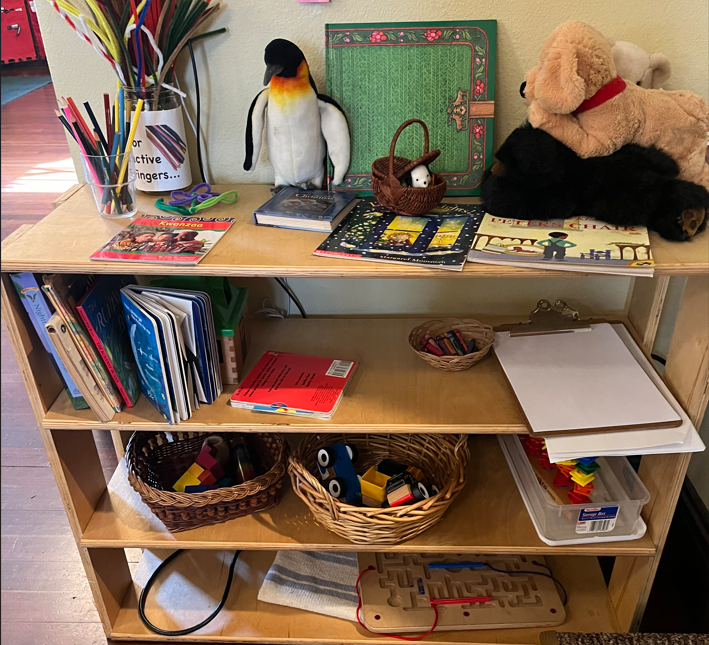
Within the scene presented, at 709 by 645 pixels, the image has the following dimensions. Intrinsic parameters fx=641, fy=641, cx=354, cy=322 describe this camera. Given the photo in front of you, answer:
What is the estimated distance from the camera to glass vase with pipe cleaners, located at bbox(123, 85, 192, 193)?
1163 mm

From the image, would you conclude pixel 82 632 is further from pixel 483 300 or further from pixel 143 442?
pixel 483 300

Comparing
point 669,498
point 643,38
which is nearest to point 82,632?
point 669,498

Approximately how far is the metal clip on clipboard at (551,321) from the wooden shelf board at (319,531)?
0.33 meters

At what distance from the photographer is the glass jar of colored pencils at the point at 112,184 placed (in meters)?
1.09

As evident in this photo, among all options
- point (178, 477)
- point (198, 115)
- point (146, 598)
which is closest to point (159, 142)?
point (198, 115)

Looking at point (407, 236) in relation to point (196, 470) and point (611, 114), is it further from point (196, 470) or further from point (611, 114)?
point (196, 470)

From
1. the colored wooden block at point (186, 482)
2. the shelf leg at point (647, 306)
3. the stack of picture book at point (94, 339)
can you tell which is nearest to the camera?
the stack of picture book at point (94, 339)

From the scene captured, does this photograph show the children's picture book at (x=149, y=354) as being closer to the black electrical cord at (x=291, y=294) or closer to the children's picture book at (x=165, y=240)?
the children's picture book at (x=165, y=240)

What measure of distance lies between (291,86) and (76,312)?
1.77 ft

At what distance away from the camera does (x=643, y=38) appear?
116 centimetres

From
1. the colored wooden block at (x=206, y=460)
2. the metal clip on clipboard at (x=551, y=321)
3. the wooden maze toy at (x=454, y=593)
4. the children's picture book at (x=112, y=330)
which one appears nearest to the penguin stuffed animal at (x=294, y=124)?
the children's picture book at (x=112, y=330)

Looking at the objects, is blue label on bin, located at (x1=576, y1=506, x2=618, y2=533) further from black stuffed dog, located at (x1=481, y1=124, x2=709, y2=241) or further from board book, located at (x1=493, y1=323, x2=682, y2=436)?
black stuffed dog, located at (x1=481, y1=124, x2=709, y2=241)

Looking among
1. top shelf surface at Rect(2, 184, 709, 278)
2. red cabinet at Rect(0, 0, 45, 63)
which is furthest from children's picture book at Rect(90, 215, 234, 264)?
red cabinet at Rect(0, 0, 45, 63)

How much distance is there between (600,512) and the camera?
1.19m
